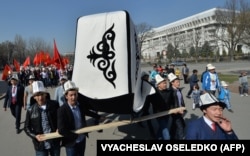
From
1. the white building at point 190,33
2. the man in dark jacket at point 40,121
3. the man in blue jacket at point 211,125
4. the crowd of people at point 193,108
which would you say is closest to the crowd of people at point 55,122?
the man in dark jacket at point 40,121

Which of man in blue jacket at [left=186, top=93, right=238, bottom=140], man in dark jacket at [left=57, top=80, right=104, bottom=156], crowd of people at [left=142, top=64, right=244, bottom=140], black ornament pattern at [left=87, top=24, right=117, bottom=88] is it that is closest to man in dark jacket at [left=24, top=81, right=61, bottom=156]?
man in dark jacket at [left=57, top=80, right=104, bottom=156]

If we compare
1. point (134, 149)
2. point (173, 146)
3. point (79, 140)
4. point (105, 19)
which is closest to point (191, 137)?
point (173, 146)

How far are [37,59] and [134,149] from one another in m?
23.9

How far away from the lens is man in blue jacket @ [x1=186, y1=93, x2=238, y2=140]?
310cm

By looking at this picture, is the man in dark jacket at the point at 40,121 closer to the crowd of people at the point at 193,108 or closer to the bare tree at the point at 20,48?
the crowd of people at the point at 193,108

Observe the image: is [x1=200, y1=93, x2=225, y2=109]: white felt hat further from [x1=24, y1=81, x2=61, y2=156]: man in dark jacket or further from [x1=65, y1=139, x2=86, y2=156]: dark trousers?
[x1=24, y1=81, x2=61, y2=156]: man in dark jacket

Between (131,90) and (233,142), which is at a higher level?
(131,90)

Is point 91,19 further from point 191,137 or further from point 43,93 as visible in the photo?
point 191,137

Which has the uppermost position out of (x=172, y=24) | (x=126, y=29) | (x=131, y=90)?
(x=172, y=24)

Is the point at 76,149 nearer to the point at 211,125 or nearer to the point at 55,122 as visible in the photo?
the point at 55,122

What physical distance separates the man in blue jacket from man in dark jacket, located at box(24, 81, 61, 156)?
2181mm

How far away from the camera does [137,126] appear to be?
907cm

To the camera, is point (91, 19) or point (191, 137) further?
point (91, 19)

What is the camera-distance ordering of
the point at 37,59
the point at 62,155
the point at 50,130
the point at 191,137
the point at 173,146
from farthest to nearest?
the point at 37,59, the point at 62,155, the point at 50,130, the point at 191,137, the point at 173,146
